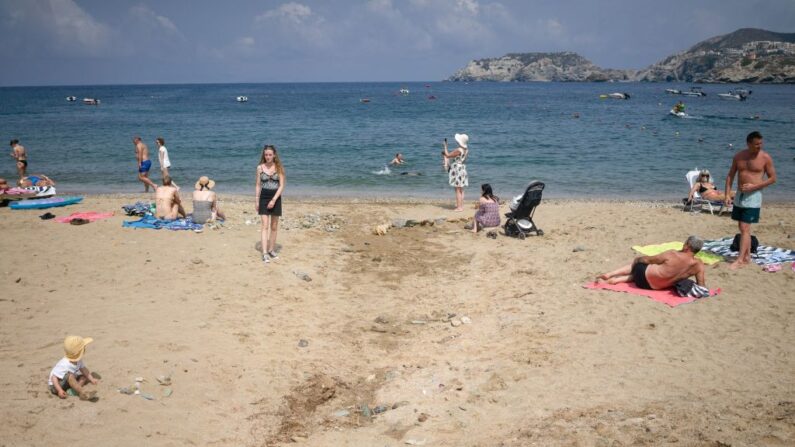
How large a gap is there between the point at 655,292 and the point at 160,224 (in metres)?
9.15

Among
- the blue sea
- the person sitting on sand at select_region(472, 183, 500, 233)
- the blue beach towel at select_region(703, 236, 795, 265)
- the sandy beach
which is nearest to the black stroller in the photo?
the person sitting on sand at select_region(472, 183, 500, 233)

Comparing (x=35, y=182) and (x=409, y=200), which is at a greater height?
(x=35, y=182)

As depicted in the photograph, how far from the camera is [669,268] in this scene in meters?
7.73

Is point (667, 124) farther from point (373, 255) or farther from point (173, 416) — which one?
point (173, 416)

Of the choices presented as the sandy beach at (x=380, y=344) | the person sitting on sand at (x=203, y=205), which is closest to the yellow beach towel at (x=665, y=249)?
the sandy beach at (x=380, y=344)

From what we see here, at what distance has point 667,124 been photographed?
39.8m

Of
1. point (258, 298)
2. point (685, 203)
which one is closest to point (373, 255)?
point (258, 298)

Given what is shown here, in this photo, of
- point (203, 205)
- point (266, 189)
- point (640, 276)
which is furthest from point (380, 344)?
point (203, 205)

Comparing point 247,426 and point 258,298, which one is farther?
point 258,298

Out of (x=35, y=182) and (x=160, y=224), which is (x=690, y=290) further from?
(x=35, y=182)

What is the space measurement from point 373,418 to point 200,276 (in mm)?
4356

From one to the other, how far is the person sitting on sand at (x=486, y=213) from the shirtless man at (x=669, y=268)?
4206 millimetres

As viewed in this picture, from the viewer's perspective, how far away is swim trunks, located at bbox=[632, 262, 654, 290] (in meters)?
7.95

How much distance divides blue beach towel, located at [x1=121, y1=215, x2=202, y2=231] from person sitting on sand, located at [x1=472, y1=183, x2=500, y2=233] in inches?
229
